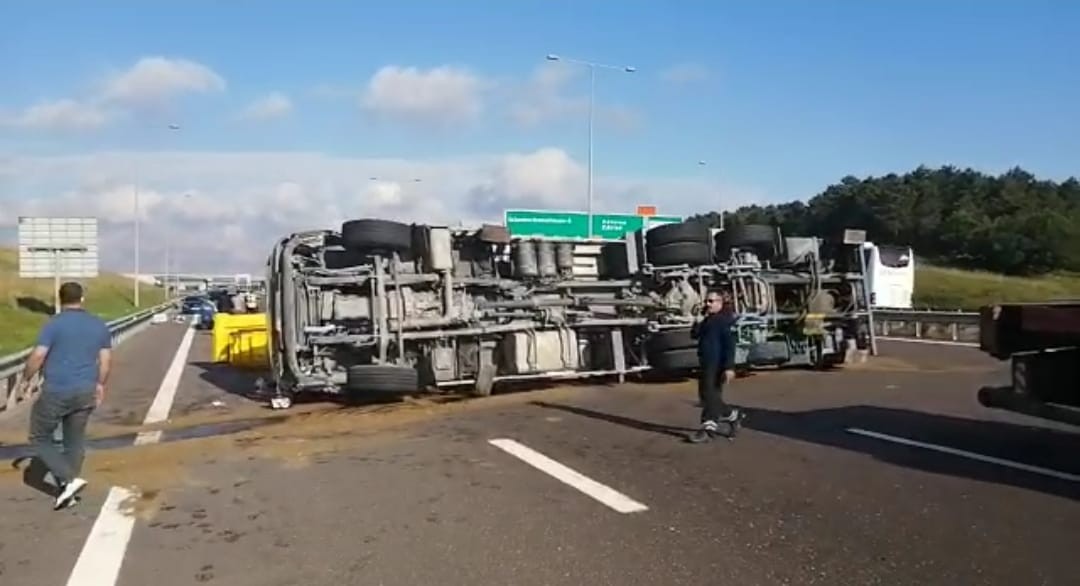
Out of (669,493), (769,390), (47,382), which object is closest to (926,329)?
(769,390)

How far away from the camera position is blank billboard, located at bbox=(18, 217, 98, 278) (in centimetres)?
4938

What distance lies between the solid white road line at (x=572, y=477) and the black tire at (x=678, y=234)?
659cm

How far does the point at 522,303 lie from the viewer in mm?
16406

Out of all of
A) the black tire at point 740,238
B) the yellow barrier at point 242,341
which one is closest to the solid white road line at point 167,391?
the yellow barrier at point 242,341

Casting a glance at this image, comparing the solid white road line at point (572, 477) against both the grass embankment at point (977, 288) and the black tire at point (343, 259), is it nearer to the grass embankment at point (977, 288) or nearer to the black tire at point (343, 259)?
the black tire at point (343, 259)

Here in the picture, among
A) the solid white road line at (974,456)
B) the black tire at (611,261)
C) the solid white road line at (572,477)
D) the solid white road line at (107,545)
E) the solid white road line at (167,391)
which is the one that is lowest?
the solid white road line at (167,391)

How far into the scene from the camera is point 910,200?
7494 centimetres

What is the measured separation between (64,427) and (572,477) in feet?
13.9

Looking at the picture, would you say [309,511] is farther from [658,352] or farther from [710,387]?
[658,352]

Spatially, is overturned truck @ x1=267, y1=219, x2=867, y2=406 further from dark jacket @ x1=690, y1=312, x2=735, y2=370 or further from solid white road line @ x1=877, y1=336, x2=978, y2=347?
solid white road line @ x1=877, y1=336, x2=978, y2=347

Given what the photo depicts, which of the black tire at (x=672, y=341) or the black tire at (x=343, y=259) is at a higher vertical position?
the black tire at (x=343, y=259)

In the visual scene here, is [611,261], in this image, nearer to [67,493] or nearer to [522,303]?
[522,303]

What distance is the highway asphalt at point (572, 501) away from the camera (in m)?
6.51

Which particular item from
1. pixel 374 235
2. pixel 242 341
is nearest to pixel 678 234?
pixel 374 235
